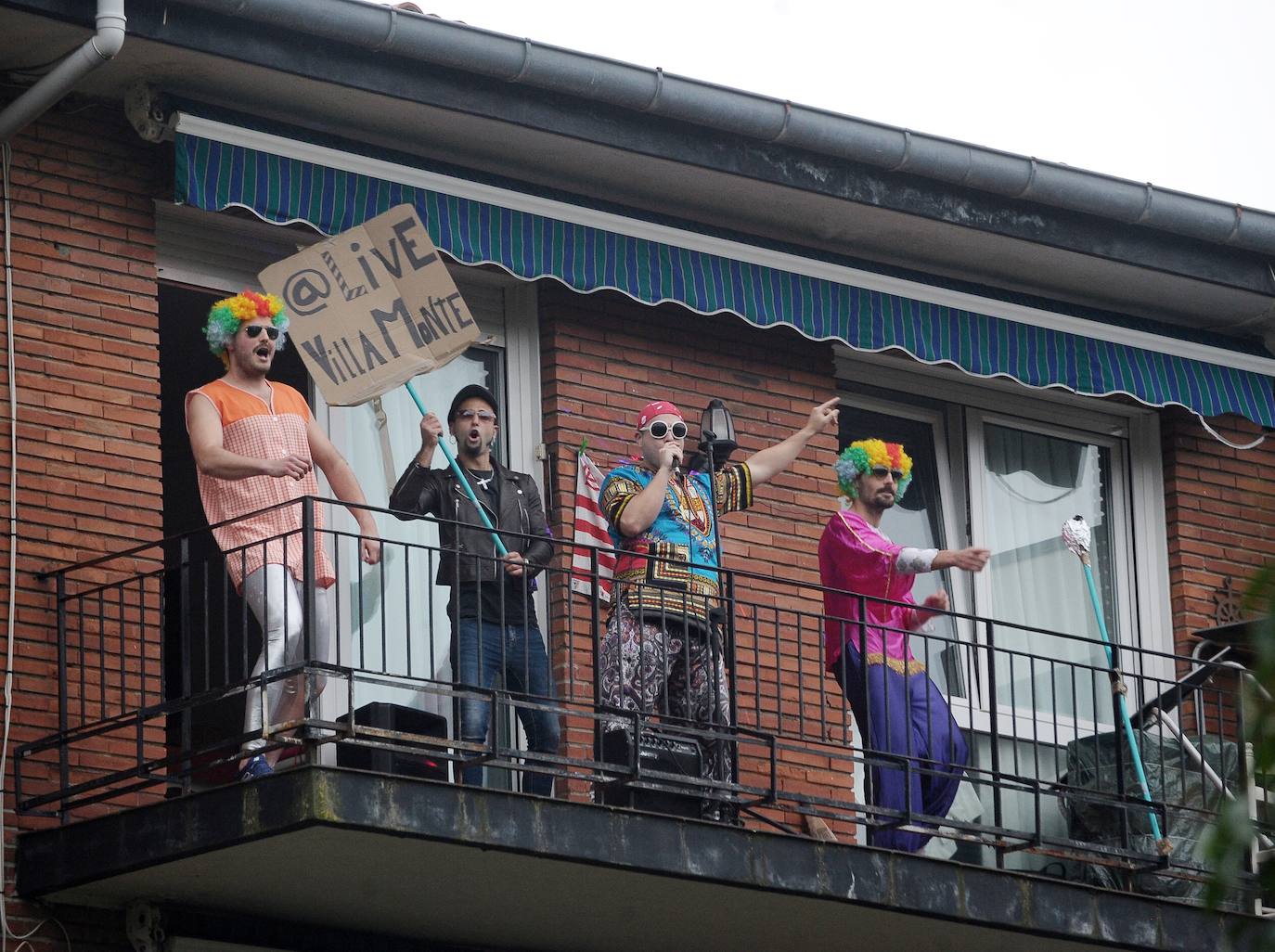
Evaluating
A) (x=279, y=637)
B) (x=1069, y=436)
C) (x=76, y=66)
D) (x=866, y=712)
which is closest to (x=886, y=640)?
(x=866, y=712)

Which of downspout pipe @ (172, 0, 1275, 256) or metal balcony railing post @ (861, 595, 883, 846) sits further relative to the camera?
downspout pipe @ (172, 0, 1275, 256)

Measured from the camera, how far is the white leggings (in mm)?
7645

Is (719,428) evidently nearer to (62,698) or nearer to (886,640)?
(886,640)

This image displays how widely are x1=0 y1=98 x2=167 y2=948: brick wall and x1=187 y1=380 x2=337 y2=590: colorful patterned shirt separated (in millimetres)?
408

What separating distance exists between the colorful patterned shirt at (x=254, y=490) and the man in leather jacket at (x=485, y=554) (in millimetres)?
484

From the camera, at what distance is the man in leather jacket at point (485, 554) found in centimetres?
833

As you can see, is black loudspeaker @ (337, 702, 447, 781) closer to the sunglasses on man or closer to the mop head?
the sunglasses on man

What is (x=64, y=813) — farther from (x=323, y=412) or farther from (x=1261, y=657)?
(x=1261, y=657)

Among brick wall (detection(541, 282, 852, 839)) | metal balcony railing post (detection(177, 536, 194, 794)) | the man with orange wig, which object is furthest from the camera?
brick wall (detection(541, 282, 852, 839))

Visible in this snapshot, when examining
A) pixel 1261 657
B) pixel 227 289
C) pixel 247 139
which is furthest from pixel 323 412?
pixel 1261 657

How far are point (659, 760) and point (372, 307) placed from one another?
6.68 feet

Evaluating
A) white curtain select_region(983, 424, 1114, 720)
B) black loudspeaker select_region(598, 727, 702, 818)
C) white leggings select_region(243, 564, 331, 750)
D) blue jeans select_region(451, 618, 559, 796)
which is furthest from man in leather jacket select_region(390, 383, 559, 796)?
white curtain select_region(983, 424, 1114, 720)

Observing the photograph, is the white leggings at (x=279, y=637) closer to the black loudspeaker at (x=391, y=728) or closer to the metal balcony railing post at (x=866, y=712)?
the black loudspeaker at (x=391, y=728)

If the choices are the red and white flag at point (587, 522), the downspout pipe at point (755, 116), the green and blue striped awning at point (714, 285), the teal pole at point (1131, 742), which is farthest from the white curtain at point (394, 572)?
the teal pole at point (1131, 742)
